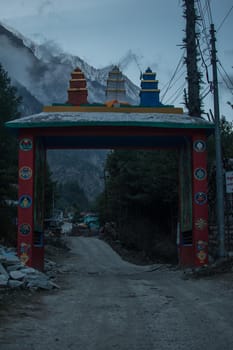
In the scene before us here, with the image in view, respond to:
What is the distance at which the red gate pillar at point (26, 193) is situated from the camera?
62.7ft

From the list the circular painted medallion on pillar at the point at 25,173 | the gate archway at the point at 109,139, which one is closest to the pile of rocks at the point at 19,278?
the gate archway at the point at 109,139

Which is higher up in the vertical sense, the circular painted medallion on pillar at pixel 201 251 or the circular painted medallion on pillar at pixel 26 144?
the circular painted medallion on pillar at pixel 26 144

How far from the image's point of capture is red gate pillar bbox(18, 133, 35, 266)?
19125 mm

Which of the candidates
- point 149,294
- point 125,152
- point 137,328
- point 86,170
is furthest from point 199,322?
point 86,170

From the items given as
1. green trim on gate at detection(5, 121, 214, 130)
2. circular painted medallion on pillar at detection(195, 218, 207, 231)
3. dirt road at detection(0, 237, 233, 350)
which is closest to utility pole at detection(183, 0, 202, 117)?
green trim on gate at detection(5, 121, 214, 130)

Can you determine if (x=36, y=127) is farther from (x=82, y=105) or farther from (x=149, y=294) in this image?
(x=149, y=294)

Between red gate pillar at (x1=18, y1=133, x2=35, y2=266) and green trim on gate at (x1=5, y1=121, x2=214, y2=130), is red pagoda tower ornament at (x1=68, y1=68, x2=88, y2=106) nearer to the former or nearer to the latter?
green trim on gate at (x1=5, y1=121, x2=214, y2=130)

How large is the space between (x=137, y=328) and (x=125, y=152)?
104 feet

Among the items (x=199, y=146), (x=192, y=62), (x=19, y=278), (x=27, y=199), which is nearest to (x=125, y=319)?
(x=19, y=278)

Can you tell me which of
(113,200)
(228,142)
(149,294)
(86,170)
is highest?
(86,170)

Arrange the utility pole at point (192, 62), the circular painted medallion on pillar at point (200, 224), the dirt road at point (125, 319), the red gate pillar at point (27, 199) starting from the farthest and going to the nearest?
the utility pole at point (192, 62) → the circular painted medallion on pillar at point (200, 224) → the red gate pillar at point (27, 199) → the dirt road at point (125, 319)

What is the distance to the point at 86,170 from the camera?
567 feet

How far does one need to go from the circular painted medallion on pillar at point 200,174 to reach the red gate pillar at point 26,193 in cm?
593

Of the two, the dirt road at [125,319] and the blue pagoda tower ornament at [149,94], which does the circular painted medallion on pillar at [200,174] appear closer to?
the blue pagoda tower ornament at [149,94]
